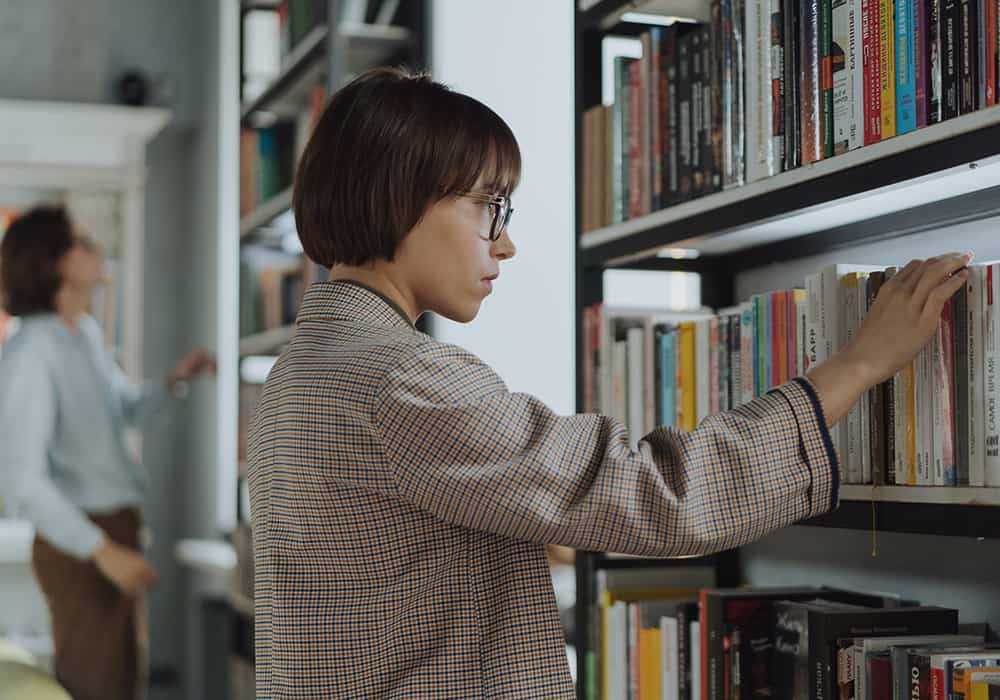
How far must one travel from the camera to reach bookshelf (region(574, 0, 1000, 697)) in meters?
1.20

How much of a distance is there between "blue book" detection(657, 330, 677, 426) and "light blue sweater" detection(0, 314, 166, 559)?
215 cm

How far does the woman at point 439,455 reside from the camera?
108 cm

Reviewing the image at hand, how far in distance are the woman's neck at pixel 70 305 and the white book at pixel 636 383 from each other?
242 centimetres

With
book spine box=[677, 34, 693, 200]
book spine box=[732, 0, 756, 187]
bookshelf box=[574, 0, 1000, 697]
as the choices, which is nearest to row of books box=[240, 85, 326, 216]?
bookshelf box=[574, 0, 1000, 697]

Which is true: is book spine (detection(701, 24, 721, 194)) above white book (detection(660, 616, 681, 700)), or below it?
above

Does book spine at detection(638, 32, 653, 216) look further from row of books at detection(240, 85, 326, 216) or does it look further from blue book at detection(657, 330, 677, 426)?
row of books at detection(240, 85, 326, 216)

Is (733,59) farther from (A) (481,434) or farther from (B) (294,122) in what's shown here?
(B) (294,122)

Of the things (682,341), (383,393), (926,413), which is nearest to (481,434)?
(383,393)

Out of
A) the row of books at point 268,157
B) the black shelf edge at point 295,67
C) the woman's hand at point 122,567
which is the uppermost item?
the black shelf edge at point 295,67

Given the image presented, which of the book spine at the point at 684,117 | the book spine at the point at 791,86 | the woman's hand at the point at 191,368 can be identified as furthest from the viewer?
the woman's hand at the point at 191,368

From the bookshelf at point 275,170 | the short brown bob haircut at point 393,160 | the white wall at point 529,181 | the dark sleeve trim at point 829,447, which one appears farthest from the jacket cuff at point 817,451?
the bookshelf at point 275,170

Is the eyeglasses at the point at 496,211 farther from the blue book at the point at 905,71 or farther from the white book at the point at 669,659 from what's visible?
the white book at the point at 669,659

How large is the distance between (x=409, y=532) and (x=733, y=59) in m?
0.76

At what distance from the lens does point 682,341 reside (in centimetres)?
169
